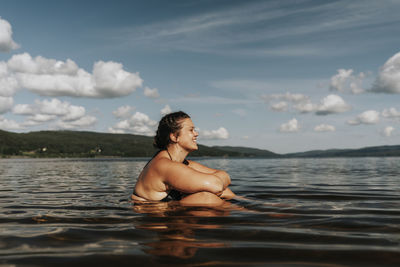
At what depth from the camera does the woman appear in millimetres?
5953

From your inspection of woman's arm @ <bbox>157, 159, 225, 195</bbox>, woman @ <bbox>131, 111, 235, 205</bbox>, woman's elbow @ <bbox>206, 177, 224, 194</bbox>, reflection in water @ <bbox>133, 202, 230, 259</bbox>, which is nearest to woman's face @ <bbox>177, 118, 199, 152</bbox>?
woman @ <bbox>131, 111, 235, 205</bbox>

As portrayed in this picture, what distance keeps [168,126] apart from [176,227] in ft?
8.48

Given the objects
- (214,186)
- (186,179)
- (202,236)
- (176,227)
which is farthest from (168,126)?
(202,236)

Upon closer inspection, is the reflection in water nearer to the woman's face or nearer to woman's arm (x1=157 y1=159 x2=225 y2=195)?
woman's arm (x1=157 y1=159 x2=225 y2=195)

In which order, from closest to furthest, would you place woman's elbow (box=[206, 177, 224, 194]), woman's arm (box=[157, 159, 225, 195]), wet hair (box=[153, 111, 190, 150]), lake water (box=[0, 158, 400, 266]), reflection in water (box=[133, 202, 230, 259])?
lake water (box=[0, 158, 400, 266]), reflection in water (box=[133, 202, 230, 259]), woman's arm (box=[157, 159, 225, 195]), woman's elbow (box=[206, 177, 224, 194]), wet hair (box=[153, 111, 190, 150])

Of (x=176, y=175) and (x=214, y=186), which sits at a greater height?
(x=176, y=175)

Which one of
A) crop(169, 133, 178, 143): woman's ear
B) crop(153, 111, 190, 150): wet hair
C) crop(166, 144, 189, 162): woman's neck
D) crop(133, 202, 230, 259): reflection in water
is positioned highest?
crop(153, 111, 190, 150): wet hair

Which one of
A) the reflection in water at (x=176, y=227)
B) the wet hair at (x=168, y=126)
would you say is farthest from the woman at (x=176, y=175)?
the reflection in water at (x=176, y=227)

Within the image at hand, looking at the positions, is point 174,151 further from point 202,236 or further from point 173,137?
point 202,236

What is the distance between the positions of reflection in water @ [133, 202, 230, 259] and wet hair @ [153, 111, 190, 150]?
138 centimetres

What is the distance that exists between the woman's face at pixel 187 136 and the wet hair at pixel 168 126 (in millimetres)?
93

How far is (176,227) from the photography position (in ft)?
14.9

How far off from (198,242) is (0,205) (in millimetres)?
Answer: 6082

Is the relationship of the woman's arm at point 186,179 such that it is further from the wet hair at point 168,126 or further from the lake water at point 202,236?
the wet hair at point 168,126
